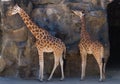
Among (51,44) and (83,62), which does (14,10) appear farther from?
(83,62)

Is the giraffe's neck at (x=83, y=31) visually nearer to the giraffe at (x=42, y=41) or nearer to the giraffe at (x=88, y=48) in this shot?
the giraffe at (x=88, y=48)

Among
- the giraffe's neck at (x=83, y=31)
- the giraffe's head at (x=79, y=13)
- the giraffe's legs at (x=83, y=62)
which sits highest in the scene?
the giraffe's head at (x=79, y=13)

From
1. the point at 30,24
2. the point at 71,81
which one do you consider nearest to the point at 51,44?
the point at 30,24

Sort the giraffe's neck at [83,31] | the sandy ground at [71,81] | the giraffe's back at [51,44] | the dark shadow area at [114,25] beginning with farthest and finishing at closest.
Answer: the dark shadow area at [114,25], the giraffe's neck at [83,31], the giraffe's back at [51,44], the sandy ground at [71,81]

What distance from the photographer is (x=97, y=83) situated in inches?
300

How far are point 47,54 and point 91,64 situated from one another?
33.9 inches

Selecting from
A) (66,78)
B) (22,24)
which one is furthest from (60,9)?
(66,78)

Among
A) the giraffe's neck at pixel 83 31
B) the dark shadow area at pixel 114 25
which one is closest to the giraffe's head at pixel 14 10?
the giraffe's neck at pixel 83 31

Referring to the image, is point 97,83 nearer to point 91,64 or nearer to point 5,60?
point 91,64

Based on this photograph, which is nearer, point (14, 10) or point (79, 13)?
point (14, 10)

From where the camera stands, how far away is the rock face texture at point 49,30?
26.1ft

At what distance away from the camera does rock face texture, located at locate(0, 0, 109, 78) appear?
7.95 m

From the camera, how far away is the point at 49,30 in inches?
317

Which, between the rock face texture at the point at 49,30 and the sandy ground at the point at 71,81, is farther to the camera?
the rock face texture at the point at 49,30
